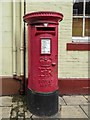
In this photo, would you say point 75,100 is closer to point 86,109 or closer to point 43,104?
point 86,109

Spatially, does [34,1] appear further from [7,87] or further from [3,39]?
[7,87]

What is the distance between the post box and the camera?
2525 millimetres

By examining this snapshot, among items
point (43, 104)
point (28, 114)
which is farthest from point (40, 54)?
point (28, 114)

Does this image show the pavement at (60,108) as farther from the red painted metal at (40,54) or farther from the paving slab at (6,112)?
the red painted metal at (40,54)

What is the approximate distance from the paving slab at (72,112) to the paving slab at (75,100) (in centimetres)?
25

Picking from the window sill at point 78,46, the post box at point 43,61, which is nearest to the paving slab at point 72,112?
the post box at point 43,61

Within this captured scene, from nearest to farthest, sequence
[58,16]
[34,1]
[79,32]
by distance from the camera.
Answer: [58,16] → [34,1] → [79,32]

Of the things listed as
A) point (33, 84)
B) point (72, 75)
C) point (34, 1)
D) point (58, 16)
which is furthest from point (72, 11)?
point (33, 84)

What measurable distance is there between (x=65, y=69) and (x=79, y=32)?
1217 mm

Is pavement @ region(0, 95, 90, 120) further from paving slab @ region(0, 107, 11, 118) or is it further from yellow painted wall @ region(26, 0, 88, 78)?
yellow painted wall @ region(26, 0, 88, 78)

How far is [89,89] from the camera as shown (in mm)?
3785

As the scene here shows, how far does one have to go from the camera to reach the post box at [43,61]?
2.53 meters

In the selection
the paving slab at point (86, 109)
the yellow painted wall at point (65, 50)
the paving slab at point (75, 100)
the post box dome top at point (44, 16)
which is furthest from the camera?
the yellow painted wall at point (65, 50)

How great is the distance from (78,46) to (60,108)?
1.79m
